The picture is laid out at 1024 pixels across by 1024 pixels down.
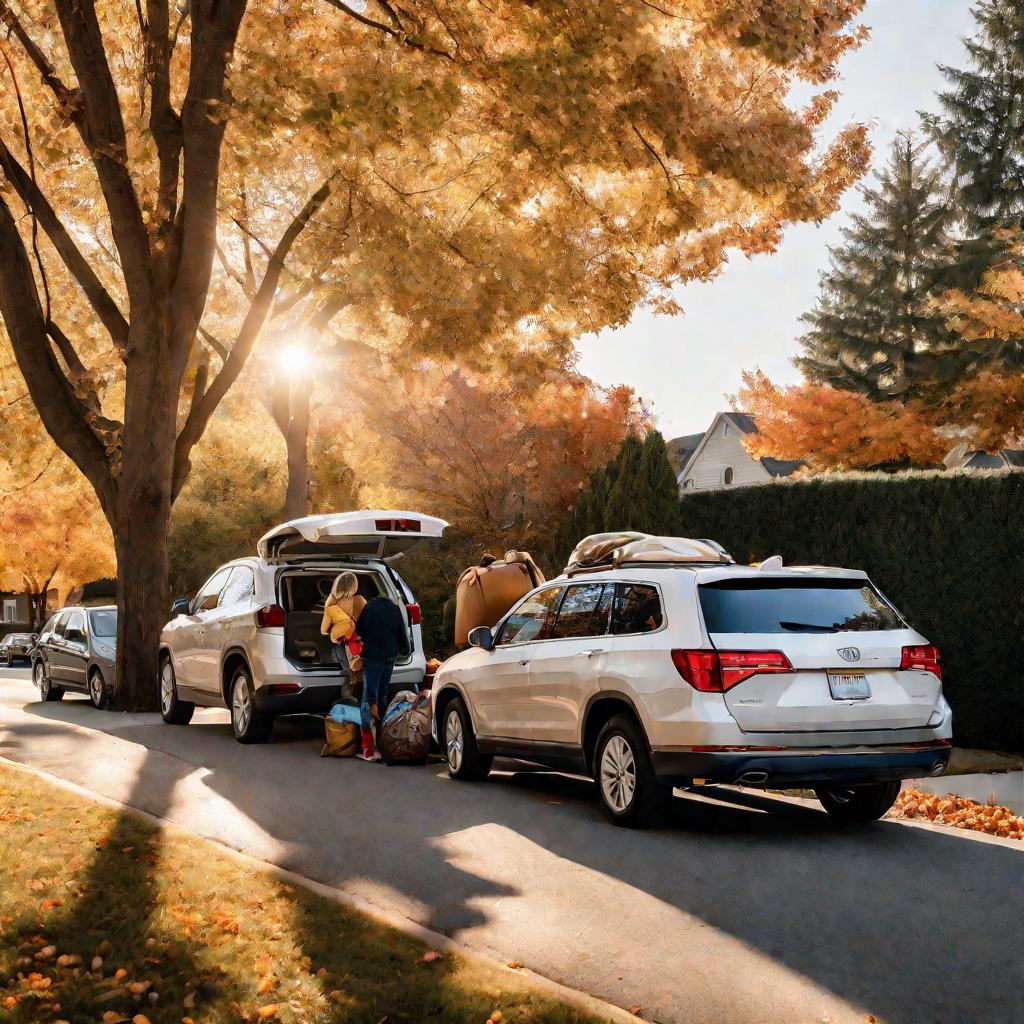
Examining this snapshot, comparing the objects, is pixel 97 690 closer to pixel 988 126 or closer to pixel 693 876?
pixel 693 876

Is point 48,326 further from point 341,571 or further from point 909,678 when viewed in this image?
point 909,678

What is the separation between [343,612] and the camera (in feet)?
43.5

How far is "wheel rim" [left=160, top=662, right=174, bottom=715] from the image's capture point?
16612 mm

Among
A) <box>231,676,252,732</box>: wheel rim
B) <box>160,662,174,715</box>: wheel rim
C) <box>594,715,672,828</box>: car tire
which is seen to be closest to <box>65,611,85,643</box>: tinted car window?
<box>160,662,174,715</box>: wheel rim

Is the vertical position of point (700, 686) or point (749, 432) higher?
point (749, 432)

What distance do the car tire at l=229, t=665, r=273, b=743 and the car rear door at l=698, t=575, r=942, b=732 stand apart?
265 inches

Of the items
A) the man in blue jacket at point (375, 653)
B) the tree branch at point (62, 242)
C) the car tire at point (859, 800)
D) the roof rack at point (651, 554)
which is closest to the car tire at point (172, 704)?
the man in blue jacket at point (375, 653)

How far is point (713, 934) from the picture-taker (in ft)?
21.2

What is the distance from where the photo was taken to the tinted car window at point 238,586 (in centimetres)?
1462

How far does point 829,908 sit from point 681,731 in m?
1.85

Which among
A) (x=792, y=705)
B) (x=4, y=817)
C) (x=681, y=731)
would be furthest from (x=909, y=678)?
(x=4, y=817)

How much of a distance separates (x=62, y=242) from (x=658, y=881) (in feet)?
→ 46.5

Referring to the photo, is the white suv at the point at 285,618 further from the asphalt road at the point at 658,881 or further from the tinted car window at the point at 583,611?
the tinted car window at the point at 583,611

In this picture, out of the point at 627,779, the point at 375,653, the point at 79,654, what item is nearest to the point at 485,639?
the point at 375,653
